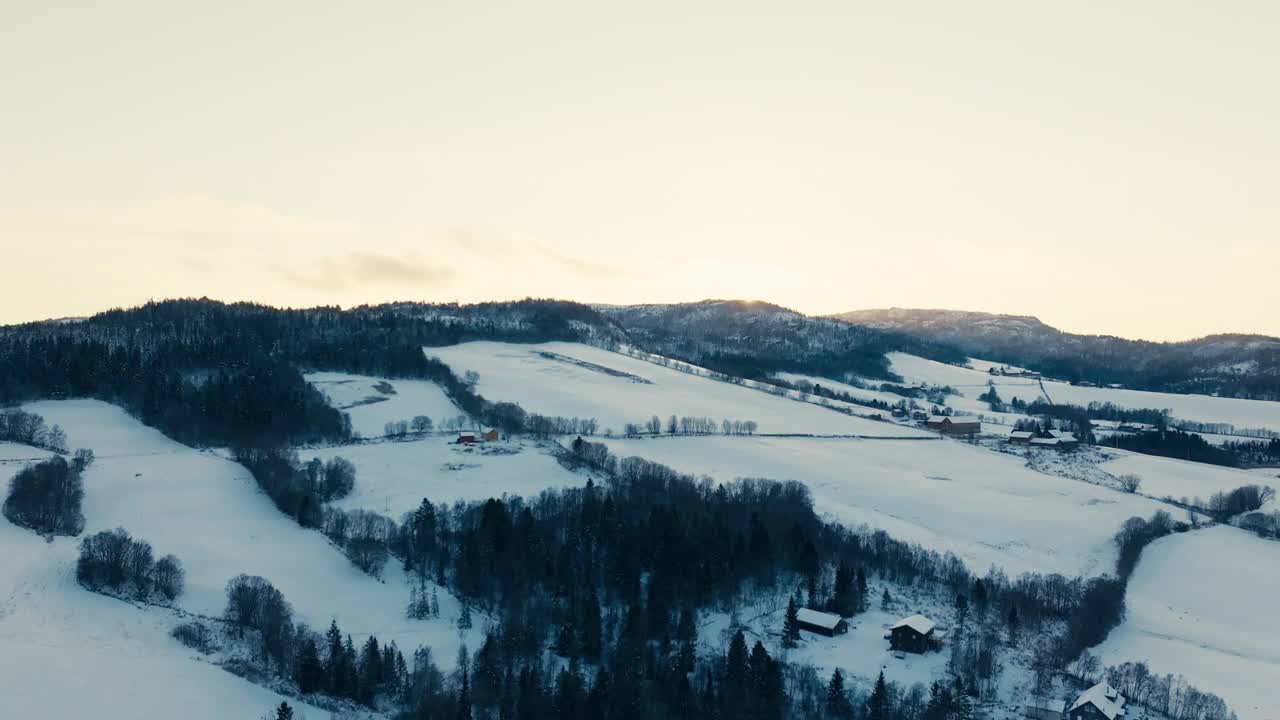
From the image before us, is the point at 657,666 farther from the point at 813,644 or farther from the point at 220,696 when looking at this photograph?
the point at 220,696

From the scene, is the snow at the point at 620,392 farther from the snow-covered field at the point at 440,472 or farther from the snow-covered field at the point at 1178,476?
the snow-covered field at the point at 1178,476

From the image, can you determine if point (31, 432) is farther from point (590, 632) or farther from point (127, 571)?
point (590, 632)

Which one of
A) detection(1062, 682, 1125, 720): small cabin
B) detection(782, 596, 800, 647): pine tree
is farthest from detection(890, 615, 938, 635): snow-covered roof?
detection(1062, 682, 1125, 720): small cabin

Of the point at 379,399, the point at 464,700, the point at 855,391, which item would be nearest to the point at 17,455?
the point at 379,399

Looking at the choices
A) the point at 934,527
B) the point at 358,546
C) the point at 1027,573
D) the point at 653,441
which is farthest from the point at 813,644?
the point at 653,441

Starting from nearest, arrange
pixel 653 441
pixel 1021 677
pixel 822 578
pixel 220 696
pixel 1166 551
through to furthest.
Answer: pixel 220 696, pixel 1021 677, pixel 822 578, pixel 1166 551, pixel 653 441
